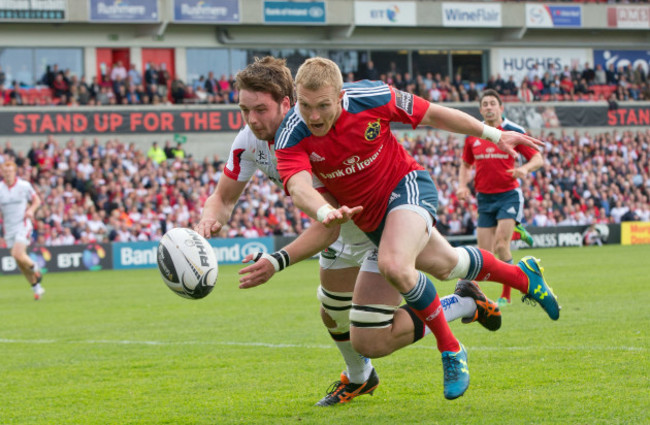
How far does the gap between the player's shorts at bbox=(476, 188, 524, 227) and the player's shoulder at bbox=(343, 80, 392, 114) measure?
6.78 metres

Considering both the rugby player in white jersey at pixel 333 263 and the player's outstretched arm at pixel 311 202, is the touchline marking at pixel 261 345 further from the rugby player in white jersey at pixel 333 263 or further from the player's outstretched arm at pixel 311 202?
the player's outstretched arm at pixel 311 202

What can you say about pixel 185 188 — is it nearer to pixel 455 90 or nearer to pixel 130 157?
pixel 130 157

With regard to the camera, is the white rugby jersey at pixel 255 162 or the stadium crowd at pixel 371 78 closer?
Answer: the white rugby jersey at pixel 255 162

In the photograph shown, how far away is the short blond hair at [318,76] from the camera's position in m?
5.52

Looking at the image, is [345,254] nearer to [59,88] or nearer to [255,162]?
[255,162]

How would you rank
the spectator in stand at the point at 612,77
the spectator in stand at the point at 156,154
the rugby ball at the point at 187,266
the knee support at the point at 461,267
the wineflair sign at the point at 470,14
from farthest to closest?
the spectator in stand at the point at 612,77 → the wineflair sign at the point at 470,14 → the spectator in stand at the point at 156,154 → the knee support at the point at 461,267 → the rugby ball at the point at 187,266

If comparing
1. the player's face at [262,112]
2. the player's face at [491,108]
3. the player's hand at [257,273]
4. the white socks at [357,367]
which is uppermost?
the player's face at [491,108]

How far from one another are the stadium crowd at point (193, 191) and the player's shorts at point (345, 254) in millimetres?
19821

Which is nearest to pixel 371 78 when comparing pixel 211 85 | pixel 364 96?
pixel 211 85

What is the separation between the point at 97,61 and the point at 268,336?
2768 centimetres

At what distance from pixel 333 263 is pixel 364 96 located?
1.33 m

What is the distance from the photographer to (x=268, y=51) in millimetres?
38875

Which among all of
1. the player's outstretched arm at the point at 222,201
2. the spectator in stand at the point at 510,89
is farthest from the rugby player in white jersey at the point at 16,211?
the spectator in stand at the point at 510,89

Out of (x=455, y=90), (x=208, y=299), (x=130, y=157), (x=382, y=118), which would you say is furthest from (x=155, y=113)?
(x=382, y=118)
